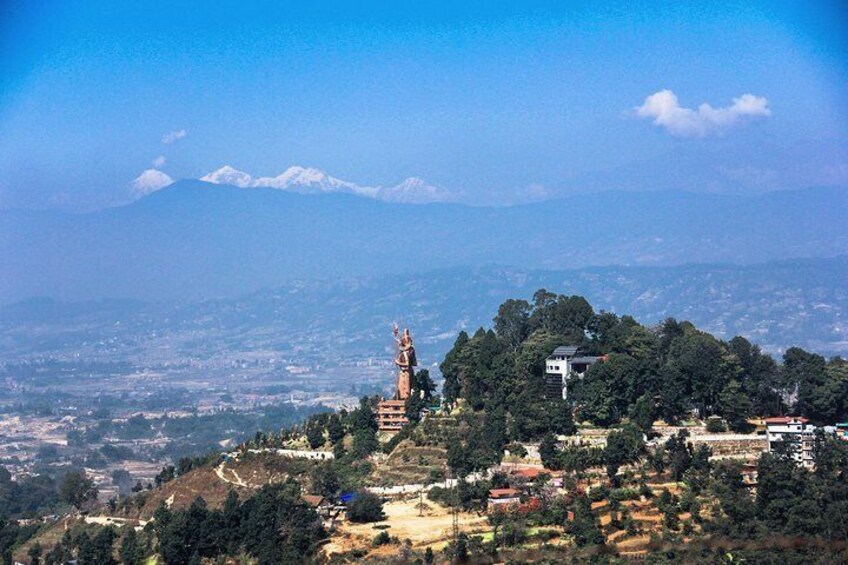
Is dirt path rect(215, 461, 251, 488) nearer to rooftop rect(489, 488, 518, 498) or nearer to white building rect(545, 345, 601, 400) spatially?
rooftop rect(489, 488, 518, 498)

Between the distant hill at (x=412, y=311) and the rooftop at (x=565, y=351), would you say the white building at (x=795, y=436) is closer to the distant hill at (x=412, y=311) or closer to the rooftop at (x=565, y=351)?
the rooftop at (x=565, y=351)

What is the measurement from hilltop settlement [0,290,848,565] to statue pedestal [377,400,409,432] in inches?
1.1

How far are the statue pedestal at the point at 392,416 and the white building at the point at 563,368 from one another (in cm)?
345

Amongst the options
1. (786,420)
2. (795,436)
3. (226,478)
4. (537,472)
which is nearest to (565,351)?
(537,472)

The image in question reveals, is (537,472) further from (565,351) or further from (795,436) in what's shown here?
(795,436)

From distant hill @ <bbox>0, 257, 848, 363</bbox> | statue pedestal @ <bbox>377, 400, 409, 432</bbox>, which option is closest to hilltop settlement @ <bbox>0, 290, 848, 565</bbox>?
statue pedestal @ <bbox>377, 400, 409, 432</bbox>

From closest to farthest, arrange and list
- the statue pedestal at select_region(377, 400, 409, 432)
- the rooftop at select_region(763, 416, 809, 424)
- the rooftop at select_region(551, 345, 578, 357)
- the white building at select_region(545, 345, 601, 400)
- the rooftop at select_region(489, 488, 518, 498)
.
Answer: the rooftop at select_region(489, 488, 518, 498) → the rooftop at select_region(763, 416, 809, 424) → the white building at select_region(545, 345, 601, 400) → the rooftop at select_region(551, 345, 578, 357) → the statue pedestal at select_region(377, 400, 409, 432)

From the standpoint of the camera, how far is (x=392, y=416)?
27828mm

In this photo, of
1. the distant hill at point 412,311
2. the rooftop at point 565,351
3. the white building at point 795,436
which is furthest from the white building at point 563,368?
the distant hill at point 412,311

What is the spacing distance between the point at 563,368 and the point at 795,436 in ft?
17.7

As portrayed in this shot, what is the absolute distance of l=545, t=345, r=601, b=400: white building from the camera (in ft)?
87.1

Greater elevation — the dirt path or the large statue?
the large statue

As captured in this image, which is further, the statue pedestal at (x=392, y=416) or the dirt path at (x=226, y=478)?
the statue pedestal at (x=392, y=416)

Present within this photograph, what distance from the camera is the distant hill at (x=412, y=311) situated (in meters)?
87.3
